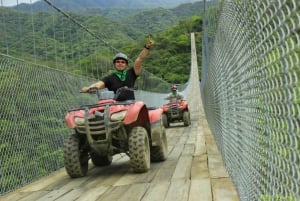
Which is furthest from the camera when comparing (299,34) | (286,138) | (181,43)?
(181,43)

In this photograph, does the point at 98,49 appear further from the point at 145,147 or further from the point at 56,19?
the point at 145,147

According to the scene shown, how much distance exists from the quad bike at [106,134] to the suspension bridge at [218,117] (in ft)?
0.71

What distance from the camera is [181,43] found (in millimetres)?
63719

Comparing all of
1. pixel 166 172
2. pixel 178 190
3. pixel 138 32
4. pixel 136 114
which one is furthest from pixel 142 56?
pixel 138 32

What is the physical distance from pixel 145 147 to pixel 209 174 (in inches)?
30.5

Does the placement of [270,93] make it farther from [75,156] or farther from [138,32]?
[138,32]

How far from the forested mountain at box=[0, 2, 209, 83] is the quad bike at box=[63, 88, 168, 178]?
3.86ft

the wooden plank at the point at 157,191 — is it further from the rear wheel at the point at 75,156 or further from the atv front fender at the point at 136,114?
the rear wheel at the point at 75,156

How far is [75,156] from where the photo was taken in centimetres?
542

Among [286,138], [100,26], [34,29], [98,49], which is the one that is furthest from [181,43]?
[286,138]

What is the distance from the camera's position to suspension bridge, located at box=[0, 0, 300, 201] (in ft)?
4.98

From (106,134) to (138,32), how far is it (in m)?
48.2

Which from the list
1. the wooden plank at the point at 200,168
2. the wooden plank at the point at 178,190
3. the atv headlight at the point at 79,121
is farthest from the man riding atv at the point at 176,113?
the wooden plank at the point at 178,190

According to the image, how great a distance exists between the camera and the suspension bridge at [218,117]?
1519 millimetres
